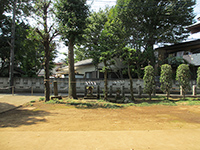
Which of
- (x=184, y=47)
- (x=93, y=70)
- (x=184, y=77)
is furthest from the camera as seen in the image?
(x=184, y=47)

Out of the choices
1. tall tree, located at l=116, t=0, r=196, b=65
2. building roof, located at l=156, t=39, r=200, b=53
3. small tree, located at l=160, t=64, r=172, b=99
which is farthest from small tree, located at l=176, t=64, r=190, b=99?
building roof, located at l=156, t=39, r=200, b=53

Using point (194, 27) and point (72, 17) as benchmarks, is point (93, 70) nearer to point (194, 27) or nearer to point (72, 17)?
point (72, 17)

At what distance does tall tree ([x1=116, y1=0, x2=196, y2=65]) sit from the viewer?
60.8 feet

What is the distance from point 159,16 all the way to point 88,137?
19.5 metres

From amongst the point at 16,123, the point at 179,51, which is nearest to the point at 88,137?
the point at 16,123

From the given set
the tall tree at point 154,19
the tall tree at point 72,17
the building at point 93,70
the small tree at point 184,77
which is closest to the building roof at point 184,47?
the tall tree at point 154,19

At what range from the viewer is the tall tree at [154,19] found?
18.5 m

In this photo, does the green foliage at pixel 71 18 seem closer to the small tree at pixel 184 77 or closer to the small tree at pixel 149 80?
the small tree at pixel 149 80

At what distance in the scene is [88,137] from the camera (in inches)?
165

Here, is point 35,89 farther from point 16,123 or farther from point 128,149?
point 128,149

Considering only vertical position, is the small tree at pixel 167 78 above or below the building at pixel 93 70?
below

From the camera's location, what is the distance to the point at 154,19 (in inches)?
747

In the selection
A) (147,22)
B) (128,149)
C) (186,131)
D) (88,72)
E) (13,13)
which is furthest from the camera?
(88,72)

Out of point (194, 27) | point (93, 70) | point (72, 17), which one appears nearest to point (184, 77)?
point (194, 27)
